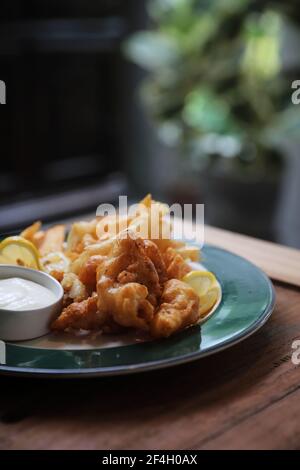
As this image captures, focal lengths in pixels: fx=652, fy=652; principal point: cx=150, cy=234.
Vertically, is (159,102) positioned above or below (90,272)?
above

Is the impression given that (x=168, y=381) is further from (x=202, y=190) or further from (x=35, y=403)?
(x=202, y=190)

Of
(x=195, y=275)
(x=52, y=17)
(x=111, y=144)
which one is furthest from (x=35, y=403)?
(x=111, y=144)

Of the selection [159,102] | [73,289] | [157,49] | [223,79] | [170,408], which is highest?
[157,49]

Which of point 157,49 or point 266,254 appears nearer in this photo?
point 266,254

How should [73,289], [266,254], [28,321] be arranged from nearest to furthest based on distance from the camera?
[28,321]
[73,289]
[266,254]

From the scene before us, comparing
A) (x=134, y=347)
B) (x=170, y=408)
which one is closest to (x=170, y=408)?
(x=170, y=408)

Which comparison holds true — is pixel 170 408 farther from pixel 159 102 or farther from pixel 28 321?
pixel 159 102

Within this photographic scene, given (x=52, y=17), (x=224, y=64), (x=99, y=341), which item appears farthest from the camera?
(x=52, y=17)

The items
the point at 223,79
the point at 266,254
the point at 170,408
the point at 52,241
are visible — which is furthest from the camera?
the point at 223,79
